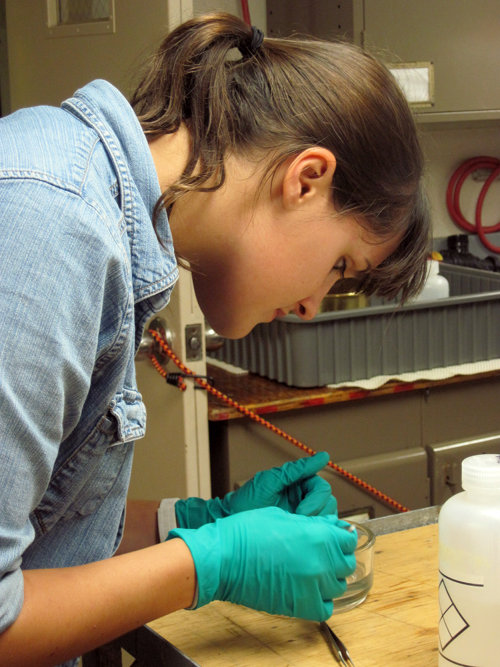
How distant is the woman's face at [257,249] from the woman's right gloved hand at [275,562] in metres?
0.27

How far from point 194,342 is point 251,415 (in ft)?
0.69

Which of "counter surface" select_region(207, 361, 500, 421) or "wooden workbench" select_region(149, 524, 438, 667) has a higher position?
"wooden workbench" select_region(149, 524, 438, 667)

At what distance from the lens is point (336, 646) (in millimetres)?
869

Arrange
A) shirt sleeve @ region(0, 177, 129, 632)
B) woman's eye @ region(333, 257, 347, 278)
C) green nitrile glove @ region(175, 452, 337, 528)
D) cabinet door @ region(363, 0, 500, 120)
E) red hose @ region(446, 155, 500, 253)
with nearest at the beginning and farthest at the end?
shirt sleeve @ region(0, 177, 129, 632)
woman's eye @ region(333, 257, 347, 278)
green nitrile glove @ region(175, 452, 337, 528)
cabinet door @ region(363, 0, 500, 120)
red hose @ region(446, 155, 500, 253)

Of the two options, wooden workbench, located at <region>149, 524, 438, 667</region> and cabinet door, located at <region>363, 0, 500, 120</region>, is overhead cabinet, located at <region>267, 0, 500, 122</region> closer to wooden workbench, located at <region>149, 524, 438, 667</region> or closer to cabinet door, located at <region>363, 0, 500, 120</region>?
cabinet door, located at <region>363, 0, 500, 120</region>

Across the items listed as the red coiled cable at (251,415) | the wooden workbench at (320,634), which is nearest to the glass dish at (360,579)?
the wooden workbench at (320,634)

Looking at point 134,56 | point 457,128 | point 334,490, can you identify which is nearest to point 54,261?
point 134,56

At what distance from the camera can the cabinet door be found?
2299mm

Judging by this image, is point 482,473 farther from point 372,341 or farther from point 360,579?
point 372,341

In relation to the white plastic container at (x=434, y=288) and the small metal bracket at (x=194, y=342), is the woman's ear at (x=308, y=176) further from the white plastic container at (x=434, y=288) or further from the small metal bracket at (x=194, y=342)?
the white plastic container at (x=434, y=288)

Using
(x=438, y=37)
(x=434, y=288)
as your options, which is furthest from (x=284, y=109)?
(x=438, y=37)

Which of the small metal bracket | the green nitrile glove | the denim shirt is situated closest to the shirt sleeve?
the denim shirt

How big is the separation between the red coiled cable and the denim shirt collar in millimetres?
952

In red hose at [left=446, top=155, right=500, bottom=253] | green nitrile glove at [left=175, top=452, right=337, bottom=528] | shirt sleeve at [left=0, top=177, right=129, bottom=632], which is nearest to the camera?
shirt sleeve at [left=0, top=177, right=129, bottom=632]
